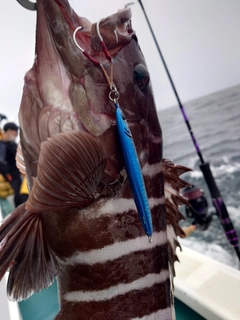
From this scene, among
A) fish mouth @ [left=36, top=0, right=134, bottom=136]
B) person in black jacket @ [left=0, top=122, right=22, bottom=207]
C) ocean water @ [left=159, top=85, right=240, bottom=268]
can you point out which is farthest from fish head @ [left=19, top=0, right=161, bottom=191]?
person in black jacket @ [left=0, top=122, right=22, bottom=207]

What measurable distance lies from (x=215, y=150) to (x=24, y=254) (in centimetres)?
346

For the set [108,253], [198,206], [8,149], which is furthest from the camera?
[8,149]

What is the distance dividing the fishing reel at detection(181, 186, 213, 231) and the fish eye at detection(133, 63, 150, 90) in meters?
1.77

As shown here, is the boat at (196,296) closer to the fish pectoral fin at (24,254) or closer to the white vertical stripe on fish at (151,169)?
the fish pectoral fin at (24,254)

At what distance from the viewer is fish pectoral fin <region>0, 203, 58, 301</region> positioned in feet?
1.87

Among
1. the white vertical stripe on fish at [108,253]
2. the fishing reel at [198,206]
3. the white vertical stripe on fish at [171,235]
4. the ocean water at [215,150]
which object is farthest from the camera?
the ocean water at [215,150]

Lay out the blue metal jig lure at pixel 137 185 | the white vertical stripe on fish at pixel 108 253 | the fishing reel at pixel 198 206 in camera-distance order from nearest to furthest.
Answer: the blue metal jig lure at pixel 137 185 < the white vertical stripe on fish at pixel 108 253 < the fishing reel at pixel 198 206

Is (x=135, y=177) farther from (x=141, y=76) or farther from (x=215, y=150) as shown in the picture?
(x=215, y=150)

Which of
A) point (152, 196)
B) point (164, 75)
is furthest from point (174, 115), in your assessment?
point (152, 196)

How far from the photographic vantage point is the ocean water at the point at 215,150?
9.82 ft

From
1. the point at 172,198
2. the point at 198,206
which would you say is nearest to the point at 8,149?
the point at 198,206

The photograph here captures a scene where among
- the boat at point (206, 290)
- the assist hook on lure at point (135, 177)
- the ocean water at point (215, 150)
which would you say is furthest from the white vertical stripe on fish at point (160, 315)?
the ocean water at point (215, 150)

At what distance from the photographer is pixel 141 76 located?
2.11 feet

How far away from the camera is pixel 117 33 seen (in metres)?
0.61
